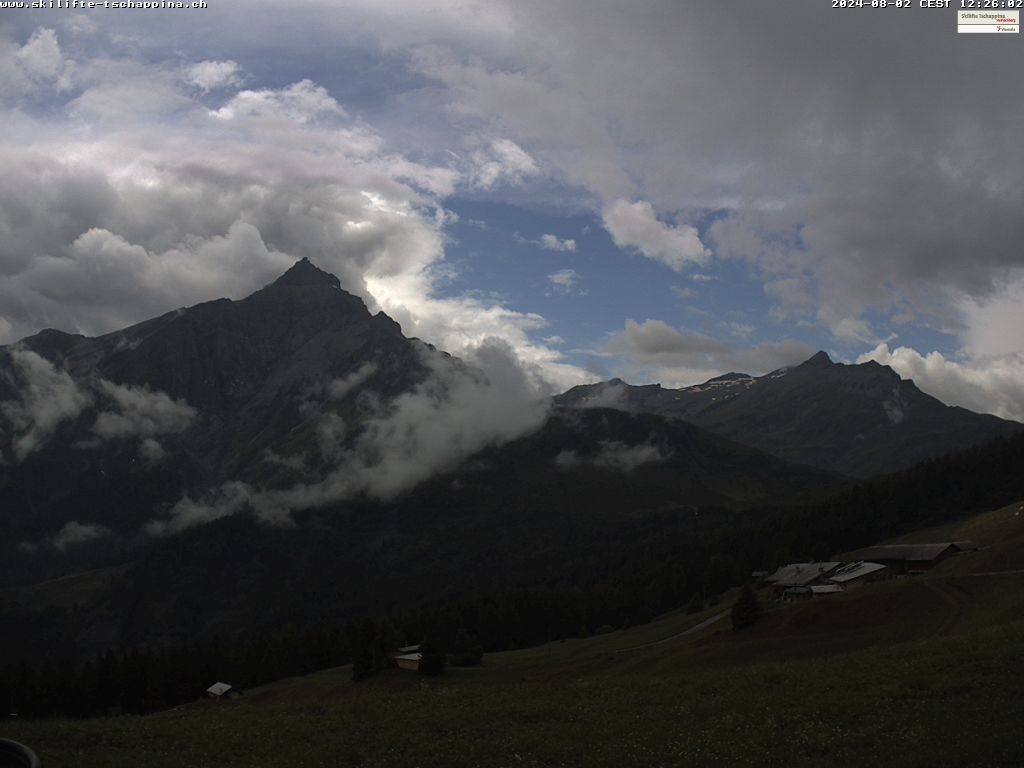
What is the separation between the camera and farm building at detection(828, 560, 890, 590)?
392 ft

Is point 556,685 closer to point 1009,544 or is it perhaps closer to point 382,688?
point 382,688

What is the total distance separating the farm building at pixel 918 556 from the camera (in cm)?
12675

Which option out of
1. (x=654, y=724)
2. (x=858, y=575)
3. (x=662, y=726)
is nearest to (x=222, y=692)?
(x=858, y=575)

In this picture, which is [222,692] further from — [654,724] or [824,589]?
[654,724]

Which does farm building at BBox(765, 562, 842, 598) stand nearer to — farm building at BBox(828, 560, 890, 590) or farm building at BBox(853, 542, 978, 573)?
farm building at BBox(828, 560, 890, 590)

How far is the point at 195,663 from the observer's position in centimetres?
14638

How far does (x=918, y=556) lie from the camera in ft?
424

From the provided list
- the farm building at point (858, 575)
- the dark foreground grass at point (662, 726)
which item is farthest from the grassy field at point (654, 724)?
the farm building at point (858, 575)

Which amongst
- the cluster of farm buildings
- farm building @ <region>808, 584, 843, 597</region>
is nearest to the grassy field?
farm building @ <region>808, 584, 843, 597</region>

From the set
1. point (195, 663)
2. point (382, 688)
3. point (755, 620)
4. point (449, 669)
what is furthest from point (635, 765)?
point (195, 663)

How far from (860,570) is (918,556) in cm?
1277

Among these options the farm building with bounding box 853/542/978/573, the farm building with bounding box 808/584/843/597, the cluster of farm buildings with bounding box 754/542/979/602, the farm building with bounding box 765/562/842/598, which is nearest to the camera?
the farm building with bounding box 808/584/843/597

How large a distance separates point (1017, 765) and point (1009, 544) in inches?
3376

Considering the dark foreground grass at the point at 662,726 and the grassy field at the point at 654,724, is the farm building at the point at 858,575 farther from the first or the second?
the dark foreground grass at the point at 662,726
